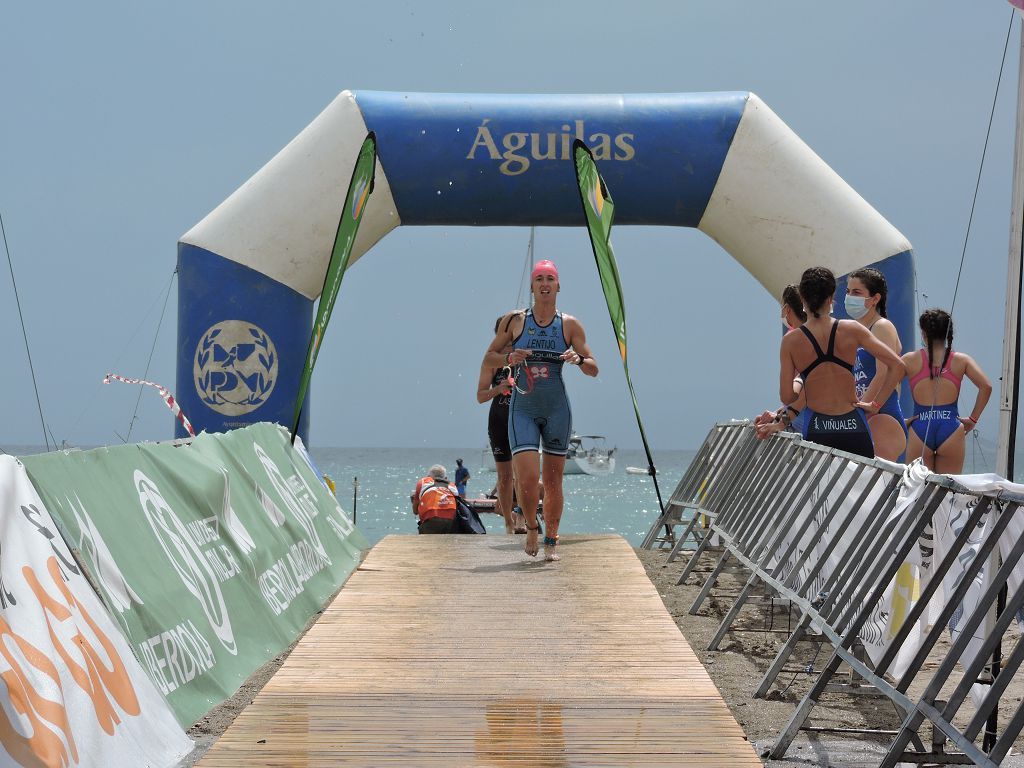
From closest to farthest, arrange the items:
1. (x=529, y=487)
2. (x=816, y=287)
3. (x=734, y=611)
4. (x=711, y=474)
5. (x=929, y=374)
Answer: (x=734, y=611), (x=816, y=287), (x=529, y=487), (x=929, y=374), (x=711, y=474)

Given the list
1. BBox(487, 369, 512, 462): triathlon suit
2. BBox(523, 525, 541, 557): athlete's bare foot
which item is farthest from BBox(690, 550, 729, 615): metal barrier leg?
BBox(487, 369, 512, 462): triathlon suit

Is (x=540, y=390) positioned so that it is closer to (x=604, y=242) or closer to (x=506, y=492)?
(x=604, y=242)

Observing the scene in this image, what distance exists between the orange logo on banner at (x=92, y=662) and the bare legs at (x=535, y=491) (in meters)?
4.02

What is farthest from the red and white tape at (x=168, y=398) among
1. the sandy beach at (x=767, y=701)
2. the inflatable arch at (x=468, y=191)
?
the sandy beach at (x=767, y=701)

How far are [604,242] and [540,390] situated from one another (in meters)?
1.41

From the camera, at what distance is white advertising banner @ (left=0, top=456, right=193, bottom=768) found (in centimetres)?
329

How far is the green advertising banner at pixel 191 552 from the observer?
4.38 meters

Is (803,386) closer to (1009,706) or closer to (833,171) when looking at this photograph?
(1009,706)

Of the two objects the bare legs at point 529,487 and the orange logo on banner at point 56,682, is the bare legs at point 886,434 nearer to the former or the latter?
the bare legs at point 529,487

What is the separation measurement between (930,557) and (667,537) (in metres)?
9.23

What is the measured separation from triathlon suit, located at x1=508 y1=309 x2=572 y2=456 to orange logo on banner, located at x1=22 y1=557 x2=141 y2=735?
410 centimetres

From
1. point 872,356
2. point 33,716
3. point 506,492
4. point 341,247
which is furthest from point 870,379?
point 33,716

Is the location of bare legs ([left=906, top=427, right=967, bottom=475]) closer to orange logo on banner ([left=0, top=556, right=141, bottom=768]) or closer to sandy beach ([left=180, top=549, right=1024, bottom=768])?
sandy beach ([left=180, top=549, right=1024, bottom=768])

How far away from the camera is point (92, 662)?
3.80 m
